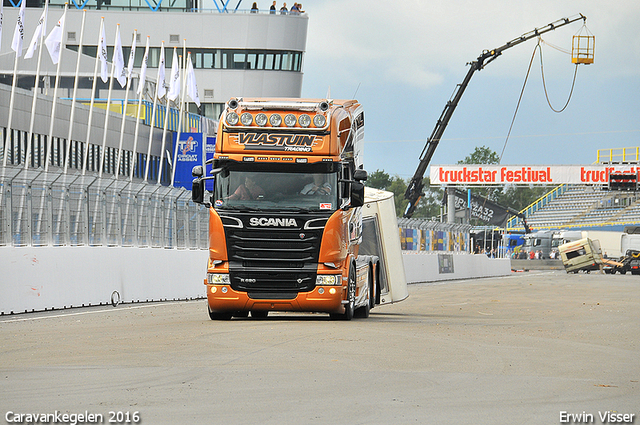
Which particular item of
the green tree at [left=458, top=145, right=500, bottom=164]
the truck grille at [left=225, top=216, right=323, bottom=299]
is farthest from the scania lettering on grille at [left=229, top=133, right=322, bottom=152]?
the green tree at [left=458, top=145, right=500, bottom=164]

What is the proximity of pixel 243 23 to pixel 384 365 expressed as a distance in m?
68.8

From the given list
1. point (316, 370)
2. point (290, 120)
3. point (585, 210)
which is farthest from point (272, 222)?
point (585, 210)

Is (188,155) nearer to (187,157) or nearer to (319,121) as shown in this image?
(187,157)

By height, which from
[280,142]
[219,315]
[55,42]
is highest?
[55,42]

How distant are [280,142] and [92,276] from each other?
24.3ft

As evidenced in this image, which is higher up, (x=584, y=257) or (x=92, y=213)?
(x=92, y=213)

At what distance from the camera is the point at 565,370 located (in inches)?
409

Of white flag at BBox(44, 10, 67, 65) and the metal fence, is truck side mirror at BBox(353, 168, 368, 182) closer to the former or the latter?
the metal fence

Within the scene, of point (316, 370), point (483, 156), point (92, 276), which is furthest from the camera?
point (483, 156)

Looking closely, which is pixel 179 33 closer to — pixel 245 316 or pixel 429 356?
pixel 245 316

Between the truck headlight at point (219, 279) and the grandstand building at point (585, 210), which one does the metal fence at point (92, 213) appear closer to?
the truck headlight at point (219, 279)

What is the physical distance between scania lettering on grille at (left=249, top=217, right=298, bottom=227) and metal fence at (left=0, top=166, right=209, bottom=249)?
5.74 m

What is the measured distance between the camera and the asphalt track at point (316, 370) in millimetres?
7535

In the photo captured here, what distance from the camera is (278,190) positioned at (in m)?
15.9
